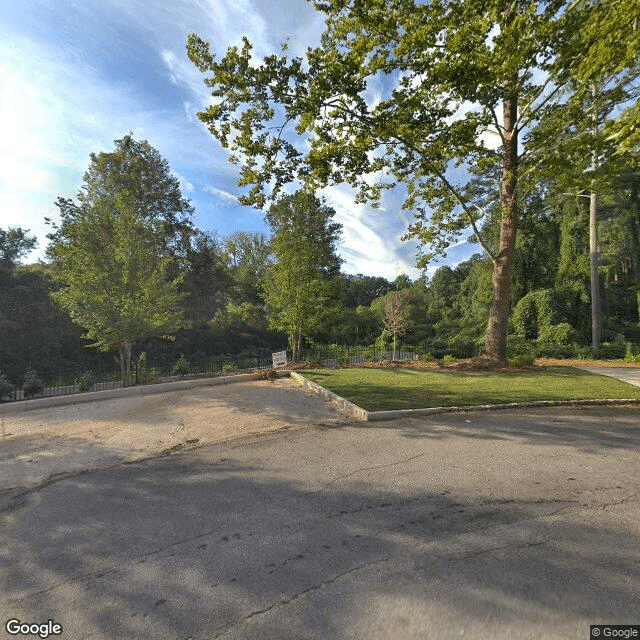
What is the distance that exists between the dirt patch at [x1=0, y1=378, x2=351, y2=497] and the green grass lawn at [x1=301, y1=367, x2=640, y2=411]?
56.6 inches

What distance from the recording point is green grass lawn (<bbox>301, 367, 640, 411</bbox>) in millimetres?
9039

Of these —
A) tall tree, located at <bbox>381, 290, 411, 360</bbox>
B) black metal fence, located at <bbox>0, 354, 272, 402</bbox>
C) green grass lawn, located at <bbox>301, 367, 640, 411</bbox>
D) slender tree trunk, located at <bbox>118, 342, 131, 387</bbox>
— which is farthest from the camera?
tall tree, located at <bbox>381, 290, 411, 360</bbox>

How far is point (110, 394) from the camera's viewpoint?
12328mm

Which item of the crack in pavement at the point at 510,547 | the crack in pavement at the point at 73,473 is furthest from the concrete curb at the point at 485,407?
the crack in pavement at the point at 510,547

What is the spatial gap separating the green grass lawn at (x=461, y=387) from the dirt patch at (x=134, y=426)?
1.44 meters

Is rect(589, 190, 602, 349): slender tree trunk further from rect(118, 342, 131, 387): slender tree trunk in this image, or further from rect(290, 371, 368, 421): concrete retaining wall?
rect(118, 342, 131, 387): slender tree trunk

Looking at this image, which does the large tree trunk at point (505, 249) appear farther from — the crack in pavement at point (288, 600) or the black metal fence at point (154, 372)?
the crack in pavement at point (288, 600)

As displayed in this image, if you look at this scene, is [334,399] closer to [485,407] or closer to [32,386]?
[485,407]

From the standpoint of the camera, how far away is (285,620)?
2477mm

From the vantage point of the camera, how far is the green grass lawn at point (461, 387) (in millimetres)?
9039

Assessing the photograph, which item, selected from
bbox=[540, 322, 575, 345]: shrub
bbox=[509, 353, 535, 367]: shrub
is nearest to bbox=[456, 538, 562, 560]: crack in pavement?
bbox=[509, 353, 535, 367]: shrub

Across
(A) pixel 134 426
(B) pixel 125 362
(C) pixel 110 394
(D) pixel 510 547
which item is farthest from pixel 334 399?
(B) pixel 125 362

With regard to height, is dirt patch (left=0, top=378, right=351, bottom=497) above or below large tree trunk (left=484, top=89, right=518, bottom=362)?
below

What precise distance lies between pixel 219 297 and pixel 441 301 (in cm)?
3136
